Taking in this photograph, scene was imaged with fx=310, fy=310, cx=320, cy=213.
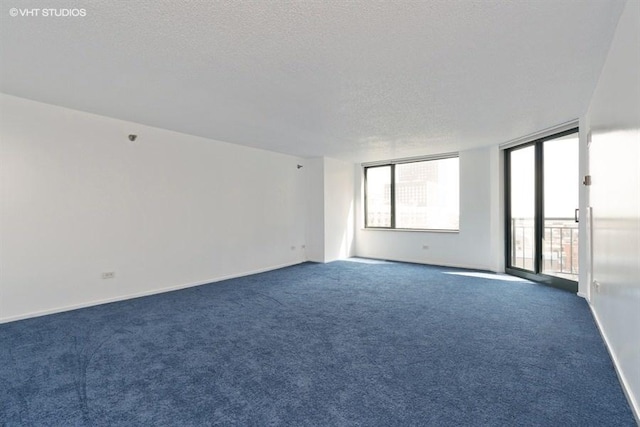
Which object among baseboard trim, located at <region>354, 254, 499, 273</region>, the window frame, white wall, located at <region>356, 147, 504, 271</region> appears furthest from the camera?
the window frame

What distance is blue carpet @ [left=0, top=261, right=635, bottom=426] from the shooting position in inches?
69.2

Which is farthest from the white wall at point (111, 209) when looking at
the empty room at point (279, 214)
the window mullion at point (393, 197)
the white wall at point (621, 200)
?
the white wall at point (621, 200)

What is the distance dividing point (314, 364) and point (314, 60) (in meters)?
2.34

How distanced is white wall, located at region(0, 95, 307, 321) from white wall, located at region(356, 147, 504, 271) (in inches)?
129

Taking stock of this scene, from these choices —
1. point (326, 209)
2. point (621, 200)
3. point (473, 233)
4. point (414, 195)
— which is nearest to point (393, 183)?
point (414, 195)

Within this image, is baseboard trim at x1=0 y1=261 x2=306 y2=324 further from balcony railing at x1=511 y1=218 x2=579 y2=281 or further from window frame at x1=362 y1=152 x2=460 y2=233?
balcony railing at x1=511 y1=218 x2=579 y2=281

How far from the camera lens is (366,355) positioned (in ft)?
8.00

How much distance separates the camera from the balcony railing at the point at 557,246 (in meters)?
4.50

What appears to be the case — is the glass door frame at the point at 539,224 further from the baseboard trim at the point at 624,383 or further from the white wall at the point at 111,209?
the white wall at the point at 111,209

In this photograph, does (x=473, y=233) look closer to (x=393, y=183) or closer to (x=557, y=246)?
(x=557, y=246)

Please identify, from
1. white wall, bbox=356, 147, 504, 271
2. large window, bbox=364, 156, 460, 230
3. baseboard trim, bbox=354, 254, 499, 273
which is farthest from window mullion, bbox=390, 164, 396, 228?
baseboard trim, bbox=354, 254, 499, 273

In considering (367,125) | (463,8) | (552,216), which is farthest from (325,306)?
(552,216)

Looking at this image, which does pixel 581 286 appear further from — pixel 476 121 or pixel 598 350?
pixel 476 121

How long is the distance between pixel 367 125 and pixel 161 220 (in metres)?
3.20
